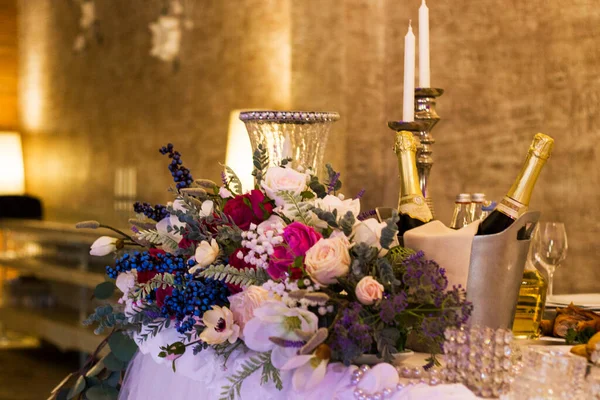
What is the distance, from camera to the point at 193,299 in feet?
3.34

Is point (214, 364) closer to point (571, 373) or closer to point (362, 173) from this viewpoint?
point (571, 373)

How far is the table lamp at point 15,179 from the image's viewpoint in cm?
709

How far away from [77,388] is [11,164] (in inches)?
253

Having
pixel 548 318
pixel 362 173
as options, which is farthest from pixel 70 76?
pixel 548 318

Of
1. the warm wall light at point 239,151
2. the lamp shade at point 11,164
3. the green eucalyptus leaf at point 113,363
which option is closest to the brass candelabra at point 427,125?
the green eucalyptus leaf at point 113,363

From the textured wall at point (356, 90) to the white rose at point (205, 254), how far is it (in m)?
2.40

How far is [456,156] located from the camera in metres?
3.68

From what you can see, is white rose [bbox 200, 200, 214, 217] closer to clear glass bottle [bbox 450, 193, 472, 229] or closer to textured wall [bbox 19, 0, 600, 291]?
clear glass bottle [bbox 450, 193, 472, 229]

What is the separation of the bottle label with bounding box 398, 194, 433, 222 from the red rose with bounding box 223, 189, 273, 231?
0.20m

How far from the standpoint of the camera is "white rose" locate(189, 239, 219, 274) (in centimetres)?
101

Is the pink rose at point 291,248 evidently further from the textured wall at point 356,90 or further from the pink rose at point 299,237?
the textured wall at point 356,90

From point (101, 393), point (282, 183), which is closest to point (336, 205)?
point (282, 183)

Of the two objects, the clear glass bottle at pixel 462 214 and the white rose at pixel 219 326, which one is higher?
the clear glass bottle at pixel 462 214

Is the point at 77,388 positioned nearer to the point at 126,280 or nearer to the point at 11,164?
the point at 126,280
